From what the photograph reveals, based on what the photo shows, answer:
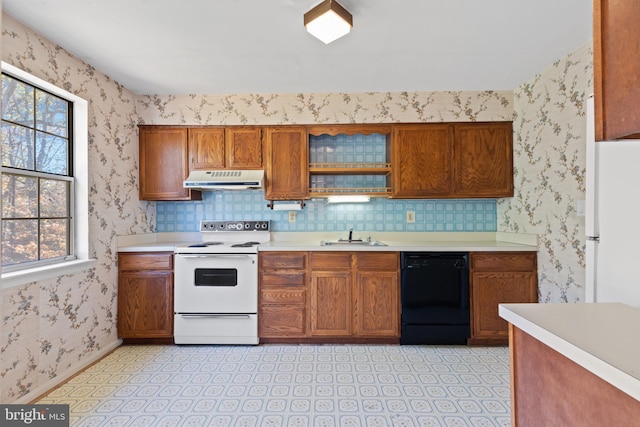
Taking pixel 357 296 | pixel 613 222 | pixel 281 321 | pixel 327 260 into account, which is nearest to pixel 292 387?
pixel 281 321

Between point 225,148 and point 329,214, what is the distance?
1.27 metres

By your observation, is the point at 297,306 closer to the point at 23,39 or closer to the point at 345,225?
the point at 345,225

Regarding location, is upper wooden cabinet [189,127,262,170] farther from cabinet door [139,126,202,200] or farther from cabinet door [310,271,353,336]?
cabinet door [310,271,353,336]

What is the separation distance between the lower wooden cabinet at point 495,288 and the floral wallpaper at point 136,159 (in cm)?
16

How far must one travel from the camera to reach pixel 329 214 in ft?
11.2

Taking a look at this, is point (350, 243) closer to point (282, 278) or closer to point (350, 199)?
point (350, 199)

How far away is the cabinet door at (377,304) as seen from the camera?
2.82m

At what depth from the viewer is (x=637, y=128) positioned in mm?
735

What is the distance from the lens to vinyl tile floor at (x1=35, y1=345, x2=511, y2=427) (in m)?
1.85

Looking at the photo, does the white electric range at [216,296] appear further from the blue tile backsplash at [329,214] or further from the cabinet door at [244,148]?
the cabinet door at [244,148]

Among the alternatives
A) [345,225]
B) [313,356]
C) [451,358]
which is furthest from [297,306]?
[451,358]

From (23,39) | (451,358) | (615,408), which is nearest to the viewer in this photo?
(615,408)

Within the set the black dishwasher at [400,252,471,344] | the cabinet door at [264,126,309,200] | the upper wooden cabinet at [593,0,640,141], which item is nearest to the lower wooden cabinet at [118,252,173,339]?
the cabinet door at [264,126,309,200]

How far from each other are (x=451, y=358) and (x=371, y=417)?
1074 millimetres
